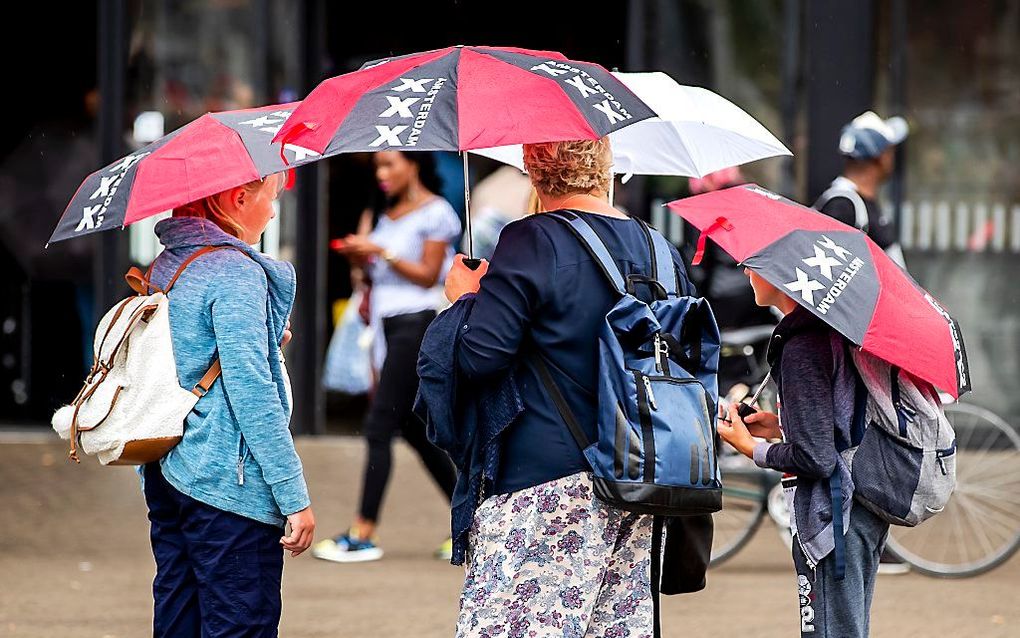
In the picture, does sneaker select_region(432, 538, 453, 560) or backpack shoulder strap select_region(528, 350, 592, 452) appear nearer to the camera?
backpack shoulder strap select_region(528, 350, 592, 452)

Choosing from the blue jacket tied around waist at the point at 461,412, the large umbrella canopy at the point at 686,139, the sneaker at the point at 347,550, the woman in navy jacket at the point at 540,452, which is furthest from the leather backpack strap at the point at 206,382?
the sneaker at the point at 347,550

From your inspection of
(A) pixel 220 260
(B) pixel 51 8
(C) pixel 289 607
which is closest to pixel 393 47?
(B) pixel 51 8

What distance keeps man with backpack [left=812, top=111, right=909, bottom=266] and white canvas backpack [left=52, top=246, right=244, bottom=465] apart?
3726 millimetres

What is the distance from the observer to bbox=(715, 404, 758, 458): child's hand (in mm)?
4086

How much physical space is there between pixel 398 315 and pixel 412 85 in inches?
143

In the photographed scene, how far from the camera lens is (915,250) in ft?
33.2

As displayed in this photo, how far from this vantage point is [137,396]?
378cm

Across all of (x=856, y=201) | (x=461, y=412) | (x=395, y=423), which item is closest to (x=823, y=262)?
(x=461, y=412)

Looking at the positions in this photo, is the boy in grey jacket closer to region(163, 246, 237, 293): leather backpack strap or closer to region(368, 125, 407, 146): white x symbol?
region(368, 125, 407, 146): white x symbol

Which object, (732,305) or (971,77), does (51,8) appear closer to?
(732,305)

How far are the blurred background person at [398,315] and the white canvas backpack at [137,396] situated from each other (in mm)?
3258

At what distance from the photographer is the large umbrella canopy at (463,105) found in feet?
11.2

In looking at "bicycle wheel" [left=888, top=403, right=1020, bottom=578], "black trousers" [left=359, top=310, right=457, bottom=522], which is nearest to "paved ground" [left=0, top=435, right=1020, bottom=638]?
"bicycle wheel" [left=888, top=403, right=1020, bottom=578]

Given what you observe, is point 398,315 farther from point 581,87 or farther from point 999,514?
point 581,87
